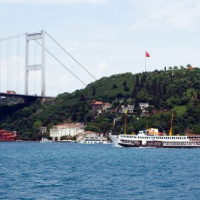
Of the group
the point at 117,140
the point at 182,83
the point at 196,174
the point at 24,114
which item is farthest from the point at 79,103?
the point at 196,174

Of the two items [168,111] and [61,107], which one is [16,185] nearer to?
[168,111]

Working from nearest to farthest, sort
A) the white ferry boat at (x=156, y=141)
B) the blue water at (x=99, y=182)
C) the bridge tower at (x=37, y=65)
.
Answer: the blue water at (x=99, y=182)
the white ferry boat at (x=156, y=141)
the bridge tower at (x=37, y=65)

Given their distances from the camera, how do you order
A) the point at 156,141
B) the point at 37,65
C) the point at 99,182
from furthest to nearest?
the point at 37,65 < the point at 156,141 < the point at 99,182

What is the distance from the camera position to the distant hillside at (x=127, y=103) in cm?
12588

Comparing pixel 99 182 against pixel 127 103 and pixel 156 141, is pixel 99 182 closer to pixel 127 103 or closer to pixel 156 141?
pixel 156 141

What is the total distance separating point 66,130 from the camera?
13925cm

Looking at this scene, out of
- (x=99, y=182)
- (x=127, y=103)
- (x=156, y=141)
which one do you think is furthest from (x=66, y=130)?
(x=99, y=182)

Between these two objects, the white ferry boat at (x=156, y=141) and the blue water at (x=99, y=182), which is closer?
the blue water at (x=99, y=182)

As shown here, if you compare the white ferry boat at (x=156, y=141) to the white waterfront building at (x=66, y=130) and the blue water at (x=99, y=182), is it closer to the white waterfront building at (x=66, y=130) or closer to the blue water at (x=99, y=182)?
the blue water at (x=99, y=182)

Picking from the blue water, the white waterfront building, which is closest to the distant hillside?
the white waterfront building

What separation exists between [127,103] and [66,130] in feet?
48.1

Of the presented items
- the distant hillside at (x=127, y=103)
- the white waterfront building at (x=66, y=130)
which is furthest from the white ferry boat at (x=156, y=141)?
the white waterfront building at (x=66, y=130)

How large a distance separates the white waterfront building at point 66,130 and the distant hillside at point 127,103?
71.3 inches

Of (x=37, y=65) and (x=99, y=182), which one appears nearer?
(x=99, y=182)
